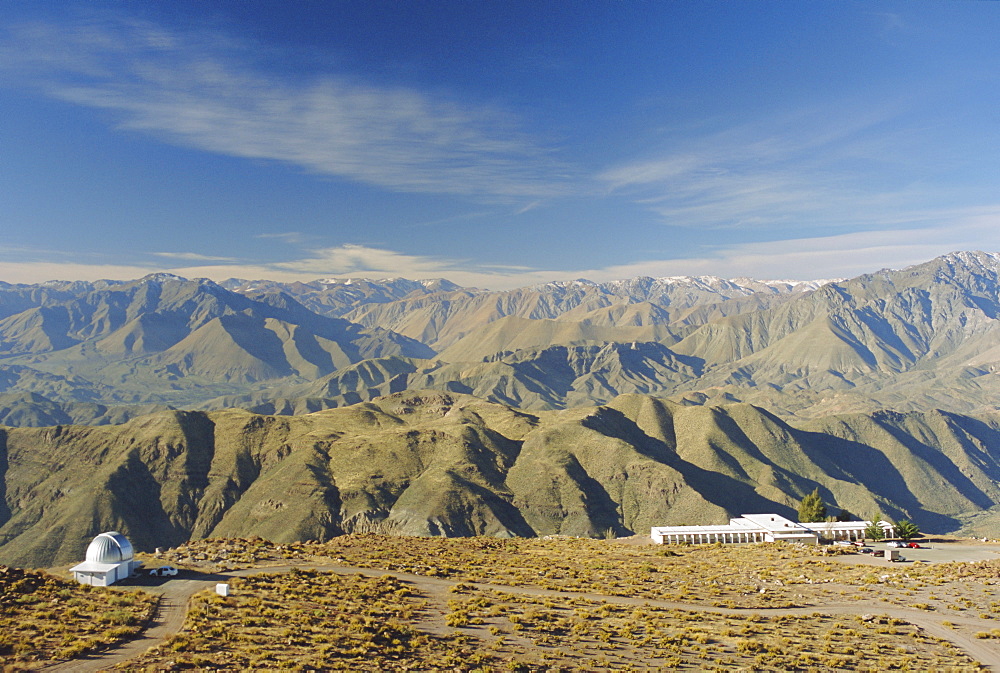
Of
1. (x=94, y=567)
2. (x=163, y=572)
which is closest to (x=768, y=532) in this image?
(x=163, y=572)

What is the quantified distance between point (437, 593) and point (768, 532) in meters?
82.9

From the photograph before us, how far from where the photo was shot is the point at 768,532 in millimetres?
114312

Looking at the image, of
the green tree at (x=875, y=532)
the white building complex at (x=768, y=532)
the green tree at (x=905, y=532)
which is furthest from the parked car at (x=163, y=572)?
the green tree at (x=905, y=532)

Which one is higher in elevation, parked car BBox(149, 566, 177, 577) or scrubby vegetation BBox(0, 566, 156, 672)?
scrubby vegetation BBox(0, 566, 156, 672)

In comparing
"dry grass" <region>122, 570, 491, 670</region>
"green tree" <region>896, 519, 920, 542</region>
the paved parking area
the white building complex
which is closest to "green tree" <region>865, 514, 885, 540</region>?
"green tree" <region>896, 519, 920, 542</region>

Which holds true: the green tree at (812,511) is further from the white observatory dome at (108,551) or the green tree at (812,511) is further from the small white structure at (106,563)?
the white observatory dome at (108,551)

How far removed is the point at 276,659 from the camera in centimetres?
3784

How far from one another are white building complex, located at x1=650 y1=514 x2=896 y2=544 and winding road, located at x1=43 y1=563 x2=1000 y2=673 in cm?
5536

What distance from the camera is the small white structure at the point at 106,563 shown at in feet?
173

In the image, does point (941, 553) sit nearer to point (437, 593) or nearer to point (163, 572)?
point (437, 593)

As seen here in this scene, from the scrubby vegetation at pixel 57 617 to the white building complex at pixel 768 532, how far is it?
302ft

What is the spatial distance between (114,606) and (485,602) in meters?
31.0

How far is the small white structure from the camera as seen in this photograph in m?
52.8

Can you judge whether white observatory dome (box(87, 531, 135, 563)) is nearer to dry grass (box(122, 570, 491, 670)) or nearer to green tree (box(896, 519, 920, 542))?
dry grass (box(122, 570, 491, 670))
